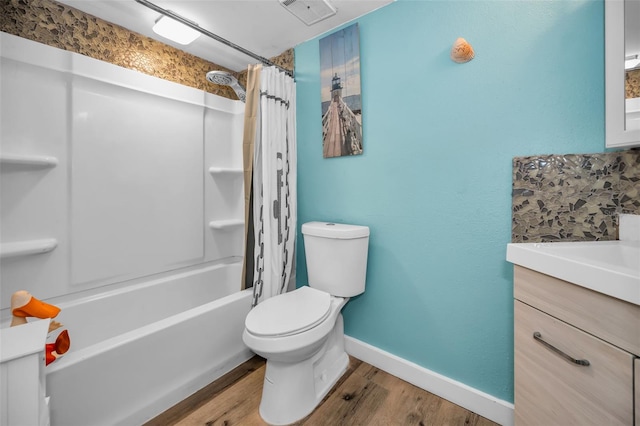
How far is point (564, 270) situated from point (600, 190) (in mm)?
562

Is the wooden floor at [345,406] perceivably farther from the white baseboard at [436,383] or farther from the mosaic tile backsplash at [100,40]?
the mosaic tile backsplash at [100,40]

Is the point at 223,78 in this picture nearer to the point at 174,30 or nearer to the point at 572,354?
the point at 174,30

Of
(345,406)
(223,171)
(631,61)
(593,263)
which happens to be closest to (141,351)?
(345,406)

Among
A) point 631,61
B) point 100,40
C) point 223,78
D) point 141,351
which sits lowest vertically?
point 141,351

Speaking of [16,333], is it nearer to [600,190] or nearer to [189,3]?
[189,3]

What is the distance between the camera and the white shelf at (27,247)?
4.13 ft

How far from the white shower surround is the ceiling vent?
3.19 ft

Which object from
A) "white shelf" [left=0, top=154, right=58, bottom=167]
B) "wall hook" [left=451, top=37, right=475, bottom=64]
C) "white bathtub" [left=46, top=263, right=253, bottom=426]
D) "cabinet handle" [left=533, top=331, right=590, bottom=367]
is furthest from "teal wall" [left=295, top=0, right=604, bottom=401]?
"white shelf" [left=0, top=154, right=58, bottom=167]

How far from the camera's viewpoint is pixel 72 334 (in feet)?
4.76

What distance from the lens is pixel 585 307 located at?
65 cm

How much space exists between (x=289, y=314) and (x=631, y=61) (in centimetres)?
168

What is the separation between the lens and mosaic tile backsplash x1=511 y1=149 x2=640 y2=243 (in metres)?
0.95

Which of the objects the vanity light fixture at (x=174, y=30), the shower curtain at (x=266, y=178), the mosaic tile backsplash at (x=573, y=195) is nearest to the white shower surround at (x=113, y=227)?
the shower curtain at (x=266, y=178)

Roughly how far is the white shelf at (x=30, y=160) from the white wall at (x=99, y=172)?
1 cm
